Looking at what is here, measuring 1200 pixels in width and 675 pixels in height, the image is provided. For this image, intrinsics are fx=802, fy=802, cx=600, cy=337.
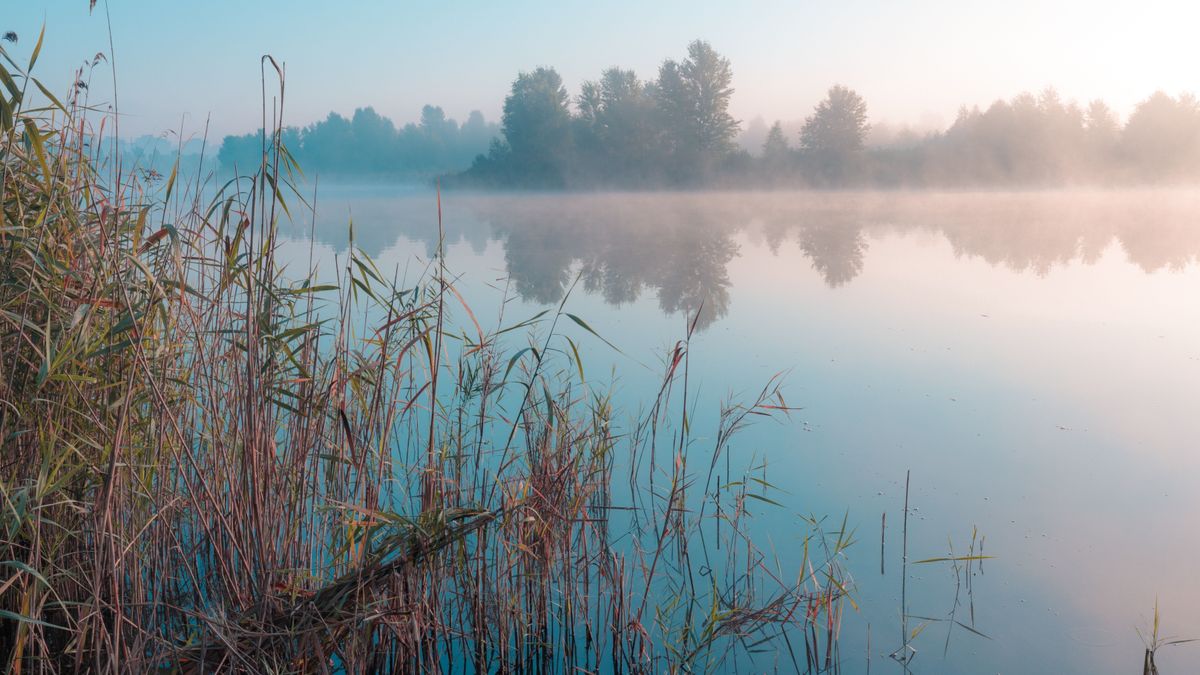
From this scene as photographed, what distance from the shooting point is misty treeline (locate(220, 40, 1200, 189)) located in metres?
31.9

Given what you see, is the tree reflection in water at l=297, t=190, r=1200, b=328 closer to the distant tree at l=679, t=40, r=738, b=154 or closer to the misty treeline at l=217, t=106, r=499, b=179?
the distant tree at l=679, t=40, r=738, b=154

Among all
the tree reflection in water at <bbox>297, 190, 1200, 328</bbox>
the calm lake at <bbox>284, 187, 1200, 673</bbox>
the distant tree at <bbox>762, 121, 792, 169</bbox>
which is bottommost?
the calm lake at <bbox>284, 187, 1200, 673</bbox>

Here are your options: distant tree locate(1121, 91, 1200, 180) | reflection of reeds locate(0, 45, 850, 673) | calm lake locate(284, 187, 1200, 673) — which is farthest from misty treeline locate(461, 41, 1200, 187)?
reflection of reeds locate(0, 45, 850, 673)

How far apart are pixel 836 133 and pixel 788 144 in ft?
7.63

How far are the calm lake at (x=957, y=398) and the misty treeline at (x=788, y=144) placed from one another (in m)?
20.4

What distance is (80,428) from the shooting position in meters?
1.96

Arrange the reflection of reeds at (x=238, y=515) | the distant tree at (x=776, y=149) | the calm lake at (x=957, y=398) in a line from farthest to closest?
the distant tree at (x=776, y=149) < the calm lake at (x=957, y=398) < the reflection of reeds at (x=238, y=515)

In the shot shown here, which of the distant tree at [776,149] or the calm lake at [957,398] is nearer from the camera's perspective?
the calm lake at [957,398]

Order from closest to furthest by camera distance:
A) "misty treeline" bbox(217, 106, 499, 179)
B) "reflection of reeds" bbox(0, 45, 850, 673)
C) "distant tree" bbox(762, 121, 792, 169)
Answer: "reflection of reeds" bbox(0, 45, 850, 673) < "distant tree" bbox(762, 121, 792, 169) < "misty treeline" bbox(217, 106, 499, 179)

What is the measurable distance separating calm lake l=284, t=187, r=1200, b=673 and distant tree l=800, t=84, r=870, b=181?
20654 millimetres

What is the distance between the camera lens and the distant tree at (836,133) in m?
32.2

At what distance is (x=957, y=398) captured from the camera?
15.0 feet

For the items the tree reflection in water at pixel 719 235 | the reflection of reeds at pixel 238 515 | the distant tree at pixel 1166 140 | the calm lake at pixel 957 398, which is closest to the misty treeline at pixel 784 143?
the distant tree at pixel 1166 140

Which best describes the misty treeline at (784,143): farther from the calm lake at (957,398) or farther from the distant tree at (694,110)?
the calm lake at (957,398)
